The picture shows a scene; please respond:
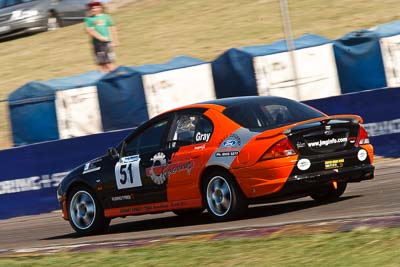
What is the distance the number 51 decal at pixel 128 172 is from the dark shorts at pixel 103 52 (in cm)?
908

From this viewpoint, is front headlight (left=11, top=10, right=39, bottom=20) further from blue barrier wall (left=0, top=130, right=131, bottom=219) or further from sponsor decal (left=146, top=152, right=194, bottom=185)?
sponsor decal (left=146, top=152, right=194, bottom=185)

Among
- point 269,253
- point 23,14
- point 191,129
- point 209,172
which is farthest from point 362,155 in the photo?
point 23,14

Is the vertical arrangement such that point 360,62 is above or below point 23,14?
below

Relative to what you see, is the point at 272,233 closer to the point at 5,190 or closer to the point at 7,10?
the point at 5,190

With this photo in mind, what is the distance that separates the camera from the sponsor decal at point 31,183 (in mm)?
16625

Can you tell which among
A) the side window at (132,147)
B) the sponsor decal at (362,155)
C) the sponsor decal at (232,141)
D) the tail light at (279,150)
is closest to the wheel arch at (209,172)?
the sponsor decal at (232,141)

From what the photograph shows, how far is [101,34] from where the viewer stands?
20391mm

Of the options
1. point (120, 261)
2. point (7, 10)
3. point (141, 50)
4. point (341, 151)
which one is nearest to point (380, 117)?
point (341, 151)

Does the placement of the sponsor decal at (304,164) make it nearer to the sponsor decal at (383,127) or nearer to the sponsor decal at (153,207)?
the sponsor decal at (153,207)

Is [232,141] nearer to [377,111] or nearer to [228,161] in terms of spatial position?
[228,161]

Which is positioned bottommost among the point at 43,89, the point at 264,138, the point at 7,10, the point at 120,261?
the point at 120,261

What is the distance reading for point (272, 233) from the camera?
911 centimetres

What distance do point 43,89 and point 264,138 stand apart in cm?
852

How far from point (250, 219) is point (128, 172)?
1.73 metres
